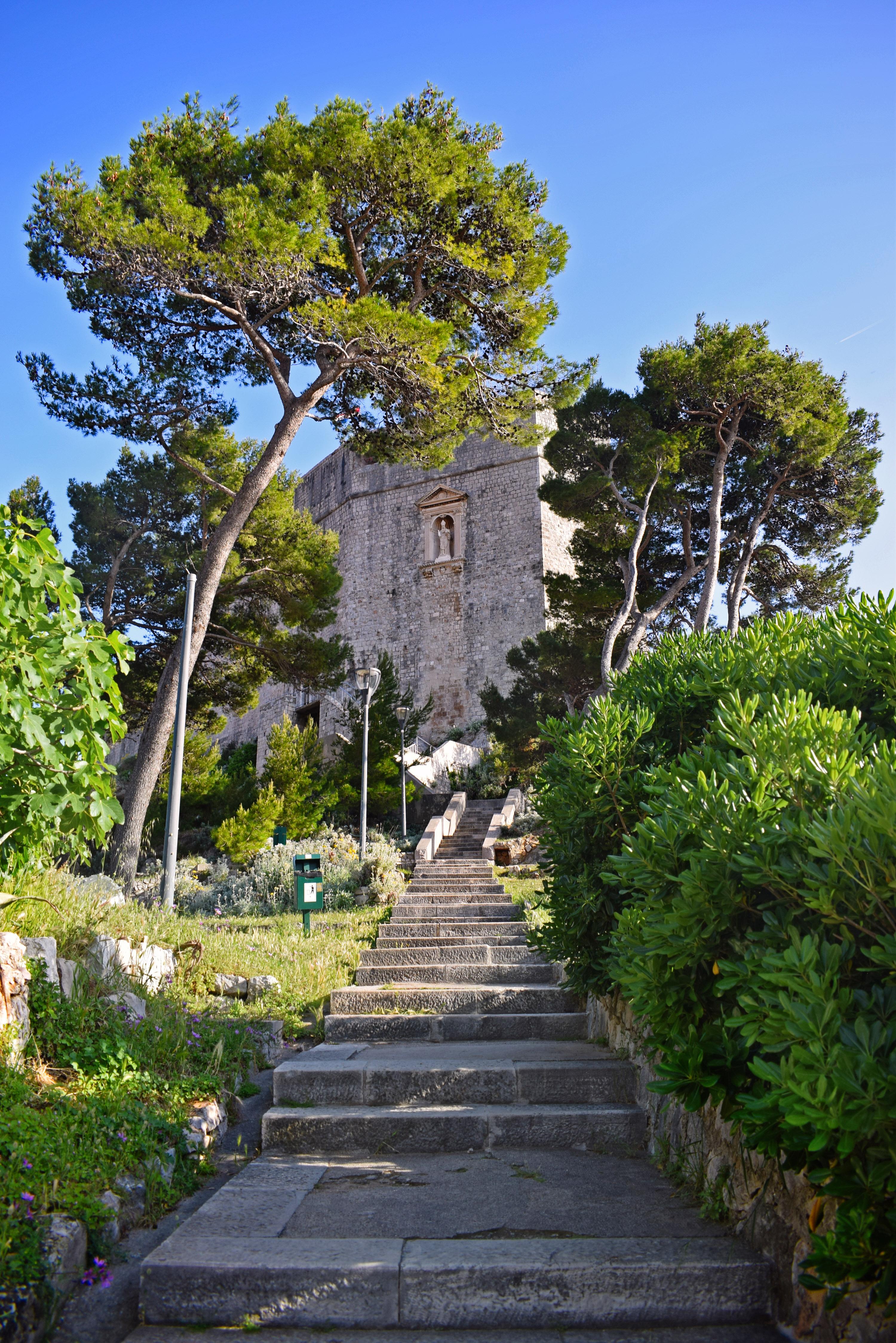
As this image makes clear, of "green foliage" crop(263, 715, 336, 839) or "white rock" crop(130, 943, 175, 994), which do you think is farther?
"green foliage" crop(263, 715, 336, 839)

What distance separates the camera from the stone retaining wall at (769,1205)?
5.79 ft

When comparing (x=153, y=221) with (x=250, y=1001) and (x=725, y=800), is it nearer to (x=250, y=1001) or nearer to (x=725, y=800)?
(x=250, y=1001)

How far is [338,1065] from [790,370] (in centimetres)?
1287

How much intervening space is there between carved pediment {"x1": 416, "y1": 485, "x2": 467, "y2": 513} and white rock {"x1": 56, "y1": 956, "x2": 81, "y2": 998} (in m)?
19.6

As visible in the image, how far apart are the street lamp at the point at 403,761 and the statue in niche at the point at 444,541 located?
9016 mm

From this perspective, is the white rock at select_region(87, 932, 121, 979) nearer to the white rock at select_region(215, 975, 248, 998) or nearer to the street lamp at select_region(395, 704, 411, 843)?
the white rock at select_region(215, 975, 248, 998)

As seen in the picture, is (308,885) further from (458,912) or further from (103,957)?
(103,957)

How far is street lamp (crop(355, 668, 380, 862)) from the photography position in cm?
1027

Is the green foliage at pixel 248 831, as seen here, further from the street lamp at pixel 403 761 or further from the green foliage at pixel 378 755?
the street lamp at pixel 403 761

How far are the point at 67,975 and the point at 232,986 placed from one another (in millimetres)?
1872

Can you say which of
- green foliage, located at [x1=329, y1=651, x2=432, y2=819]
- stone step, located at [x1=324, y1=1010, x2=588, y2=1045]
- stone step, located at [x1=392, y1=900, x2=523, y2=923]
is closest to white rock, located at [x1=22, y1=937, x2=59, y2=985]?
stone step, located at [x1=324, y1=1010, x2=588, y2=1045]

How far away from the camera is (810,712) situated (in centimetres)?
234

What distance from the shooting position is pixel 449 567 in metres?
22.2

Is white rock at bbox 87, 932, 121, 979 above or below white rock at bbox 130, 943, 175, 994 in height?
above
